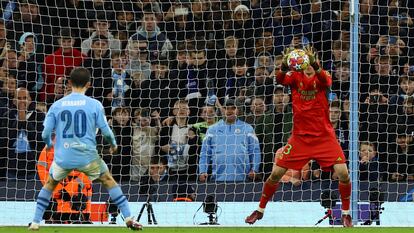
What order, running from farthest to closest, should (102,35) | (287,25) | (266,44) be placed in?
1. (102,35)
2. (266,44)
3. (287,25)

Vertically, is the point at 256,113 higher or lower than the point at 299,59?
lower

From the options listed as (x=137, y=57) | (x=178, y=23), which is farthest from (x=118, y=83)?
(x=178, y=23)

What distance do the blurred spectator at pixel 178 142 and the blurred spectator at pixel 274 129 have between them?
981 millimetres

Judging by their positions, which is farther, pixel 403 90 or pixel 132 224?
pixel 403 90

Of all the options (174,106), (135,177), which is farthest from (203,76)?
(135,177)

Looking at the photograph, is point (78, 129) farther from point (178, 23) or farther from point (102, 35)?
point (178, 23)

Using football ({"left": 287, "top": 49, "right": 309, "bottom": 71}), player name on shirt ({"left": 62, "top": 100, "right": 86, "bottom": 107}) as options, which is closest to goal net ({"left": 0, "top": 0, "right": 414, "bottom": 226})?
football ({"left": 287, "top": 49, "right": 309, "bottom": 71})

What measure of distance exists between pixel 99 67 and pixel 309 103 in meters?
4.11

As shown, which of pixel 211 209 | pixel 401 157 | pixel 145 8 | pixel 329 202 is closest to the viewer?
pixel 211 209

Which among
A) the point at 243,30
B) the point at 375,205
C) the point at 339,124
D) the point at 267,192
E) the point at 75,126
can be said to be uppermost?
the point at 243,30

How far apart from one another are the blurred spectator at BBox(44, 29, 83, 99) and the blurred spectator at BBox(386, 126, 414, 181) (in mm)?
4574

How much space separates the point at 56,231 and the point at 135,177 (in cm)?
327

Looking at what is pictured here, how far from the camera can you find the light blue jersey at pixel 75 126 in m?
10.8

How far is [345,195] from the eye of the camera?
12.3 metres
